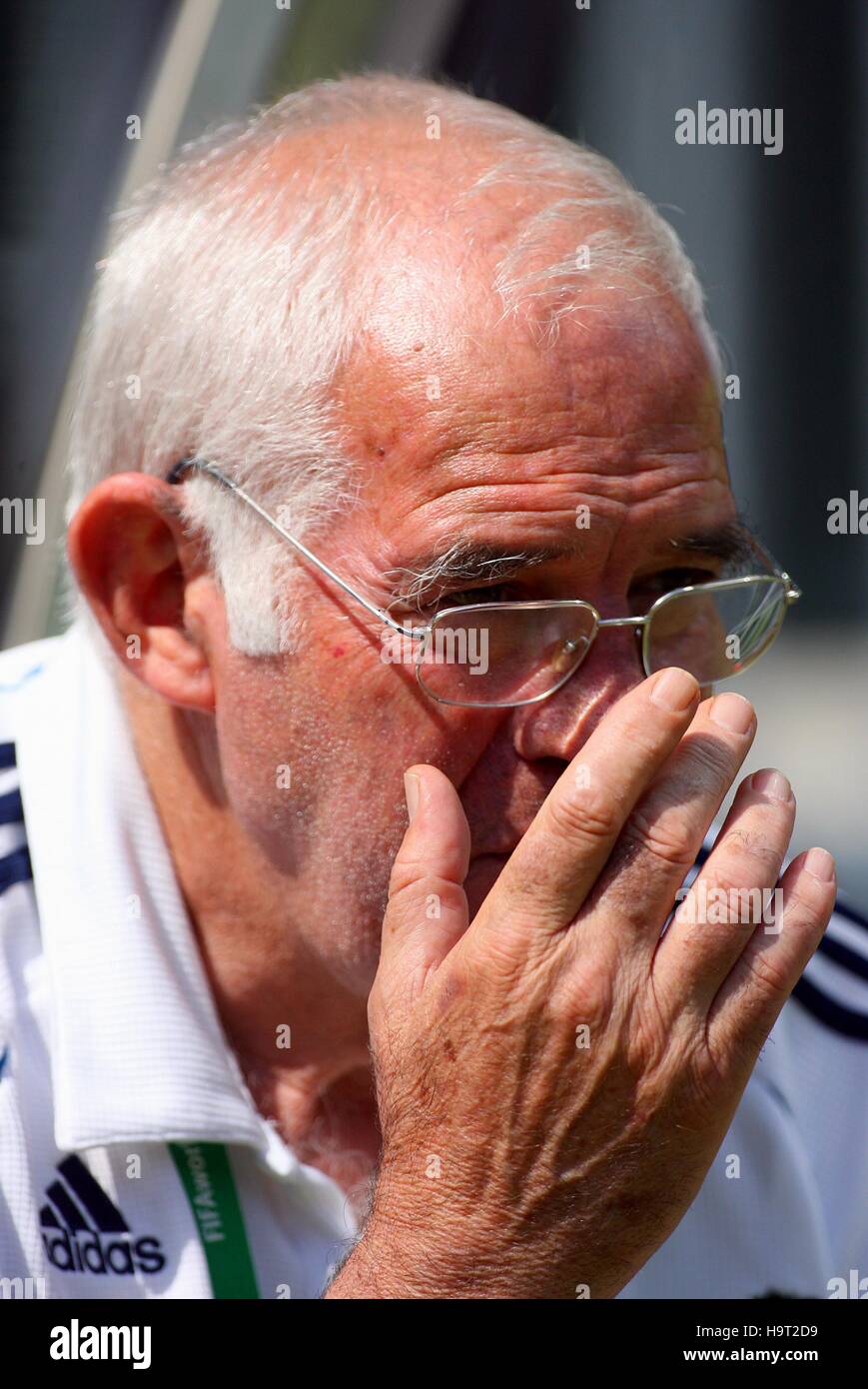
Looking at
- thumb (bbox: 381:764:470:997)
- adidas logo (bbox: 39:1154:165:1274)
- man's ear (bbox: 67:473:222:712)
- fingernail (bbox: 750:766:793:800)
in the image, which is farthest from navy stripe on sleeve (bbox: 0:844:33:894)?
fingernail (bbox: 750:766:793:800)

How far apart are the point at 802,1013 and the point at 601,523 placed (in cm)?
135

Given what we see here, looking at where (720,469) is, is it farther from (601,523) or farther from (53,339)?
A: (53,339)

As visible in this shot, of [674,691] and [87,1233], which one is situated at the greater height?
[674,691]

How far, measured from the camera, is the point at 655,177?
5.48 m

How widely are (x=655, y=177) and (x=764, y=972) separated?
4446 mm

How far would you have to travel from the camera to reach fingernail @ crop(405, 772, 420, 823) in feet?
6.79

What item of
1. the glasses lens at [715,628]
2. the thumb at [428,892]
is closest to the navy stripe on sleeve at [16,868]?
the thumb at [428,892]

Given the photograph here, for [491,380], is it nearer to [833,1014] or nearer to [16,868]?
[16,868]

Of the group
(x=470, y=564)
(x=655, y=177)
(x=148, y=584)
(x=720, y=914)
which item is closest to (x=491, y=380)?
(x=470, y=564)

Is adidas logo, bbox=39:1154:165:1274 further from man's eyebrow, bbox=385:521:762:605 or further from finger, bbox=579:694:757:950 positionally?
man's eyebrow, bbox=385:521:762:605

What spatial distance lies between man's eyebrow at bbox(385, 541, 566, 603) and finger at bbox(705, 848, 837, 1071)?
650 mm

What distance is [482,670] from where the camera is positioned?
7.09ft

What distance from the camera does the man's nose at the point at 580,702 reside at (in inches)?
84.7

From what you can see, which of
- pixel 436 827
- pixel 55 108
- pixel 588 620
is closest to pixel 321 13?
pixel 55 108
